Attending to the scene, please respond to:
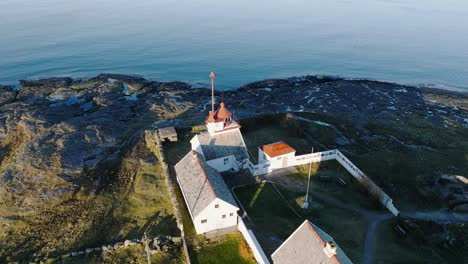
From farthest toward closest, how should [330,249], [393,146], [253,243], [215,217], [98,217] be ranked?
[393,146]
[98,217]
[215,217]
[253,243]
[330,249]

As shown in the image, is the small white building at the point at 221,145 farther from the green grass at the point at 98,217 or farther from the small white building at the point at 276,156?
the green grass at the point at 98,217

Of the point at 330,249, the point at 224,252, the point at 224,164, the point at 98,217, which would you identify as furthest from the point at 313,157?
the point at 98,217

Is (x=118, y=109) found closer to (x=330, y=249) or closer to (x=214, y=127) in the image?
(x=214, y=127)

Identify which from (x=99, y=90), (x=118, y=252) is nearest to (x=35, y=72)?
(x=99, y=90)

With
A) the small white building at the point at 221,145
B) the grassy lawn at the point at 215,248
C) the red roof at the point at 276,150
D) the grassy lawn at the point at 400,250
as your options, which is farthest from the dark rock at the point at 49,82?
the grassy lawn at the point at 400,250

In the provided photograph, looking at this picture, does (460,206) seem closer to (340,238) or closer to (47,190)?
(340,238)

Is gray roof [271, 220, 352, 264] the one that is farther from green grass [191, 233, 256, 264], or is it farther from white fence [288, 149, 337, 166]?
white fence [288, 149, 337, 166]
